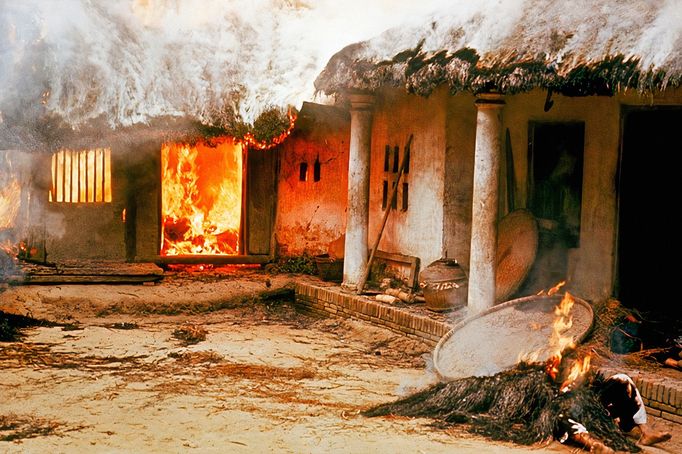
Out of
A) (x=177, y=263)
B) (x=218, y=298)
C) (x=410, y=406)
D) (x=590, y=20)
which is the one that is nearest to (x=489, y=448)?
(x=410, y=406)

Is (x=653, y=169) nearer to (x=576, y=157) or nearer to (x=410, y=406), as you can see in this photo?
(x=576, y=157)

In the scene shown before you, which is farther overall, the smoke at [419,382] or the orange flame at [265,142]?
the orange flame at [265,142]

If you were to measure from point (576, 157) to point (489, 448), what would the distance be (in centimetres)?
514

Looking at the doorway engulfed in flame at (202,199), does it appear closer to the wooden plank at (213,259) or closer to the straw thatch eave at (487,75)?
the wooden plank at (213,259)

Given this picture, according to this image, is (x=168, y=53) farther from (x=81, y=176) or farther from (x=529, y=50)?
(x=529, y=50)

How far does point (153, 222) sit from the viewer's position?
13.7 m

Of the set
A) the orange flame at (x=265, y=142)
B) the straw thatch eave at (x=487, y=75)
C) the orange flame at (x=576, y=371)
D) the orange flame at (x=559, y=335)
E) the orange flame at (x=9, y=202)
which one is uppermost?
the straw thatch eave at (x=487, y=75)

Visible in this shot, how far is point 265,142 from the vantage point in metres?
13.4

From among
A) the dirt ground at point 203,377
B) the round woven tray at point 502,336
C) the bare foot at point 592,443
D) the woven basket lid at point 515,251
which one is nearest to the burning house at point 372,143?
the woven basket lid at point 515,251

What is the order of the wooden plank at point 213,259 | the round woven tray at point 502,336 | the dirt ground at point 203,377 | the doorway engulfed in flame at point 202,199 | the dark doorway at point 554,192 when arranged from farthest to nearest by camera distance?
the doorway engulfed in flame at point 202,199, the wooden plank at point 213,259, the dark doorway at point 554,192, the round woven tray at point 502,336, the dirt ground at point 203,377

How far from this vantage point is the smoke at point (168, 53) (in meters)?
12.0

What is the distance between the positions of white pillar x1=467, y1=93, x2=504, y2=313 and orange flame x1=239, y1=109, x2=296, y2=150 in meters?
3.69

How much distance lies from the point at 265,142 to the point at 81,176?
2.85 meters

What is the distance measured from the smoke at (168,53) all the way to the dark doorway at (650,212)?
3471 millimetres
